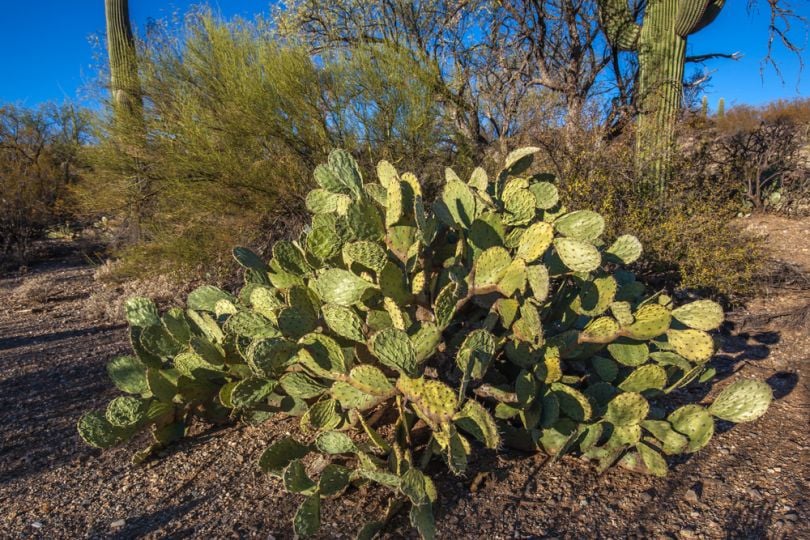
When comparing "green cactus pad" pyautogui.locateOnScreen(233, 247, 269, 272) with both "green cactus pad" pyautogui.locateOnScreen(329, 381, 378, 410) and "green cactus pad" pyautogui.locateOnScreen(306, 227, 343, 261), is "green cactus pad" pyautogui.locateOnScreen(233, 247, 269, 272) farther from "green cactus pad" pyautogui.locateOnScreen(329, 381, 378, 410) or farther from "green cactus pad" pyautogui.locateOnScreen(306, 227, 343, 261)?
"green cactus pad" pyautogui.locateOnScreen(329, 381, 378, 410)

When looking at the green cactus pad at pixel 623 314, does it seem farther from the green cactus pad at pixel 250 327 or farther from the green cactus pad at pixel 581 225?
the green cactus pad at pixel 250 327

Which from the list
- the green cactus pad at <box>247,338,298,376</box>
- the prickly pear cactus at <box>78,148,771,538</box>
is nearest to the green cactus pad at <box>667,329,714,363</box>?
the prickly pear cactus at <box>78,148,771,538</box>

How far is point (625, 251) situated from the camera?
284cm

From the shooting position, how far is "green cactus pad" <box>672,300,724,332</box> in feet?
8.42

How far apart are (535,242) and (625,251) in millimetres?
782

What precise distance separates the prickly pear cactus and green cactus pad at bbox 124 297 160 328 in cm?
18

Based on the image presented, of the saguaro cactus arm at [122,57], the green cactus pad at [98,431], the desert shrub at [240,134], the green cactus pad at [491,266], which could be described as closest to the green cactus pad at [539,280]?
the green cactus pad at [491,266]

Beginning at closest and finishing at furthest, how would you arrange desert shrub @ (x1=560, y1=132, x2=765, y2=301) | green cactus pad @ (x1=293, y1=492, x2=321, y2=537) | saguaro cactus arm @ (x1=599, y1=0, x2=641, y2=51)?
green cactus pad @ (x1=293, y1=492, x2=321, y2=537), desert shrub @ (x1=560, y1=132, x2=765, y2=301), saguaro cactus arm @ (x1=599, y1=0, x2=641, y2=51)

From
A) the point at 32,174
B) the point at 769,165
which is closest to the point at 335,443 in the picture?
the point at 769,165

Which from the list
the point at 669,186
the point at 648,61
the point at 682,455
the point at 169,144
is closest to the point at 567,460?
the point at 682,455

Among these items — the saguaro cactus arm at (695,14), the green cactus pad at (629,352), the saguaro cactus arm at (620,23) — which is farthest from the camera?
the saguaro cactus arm at (620,23)

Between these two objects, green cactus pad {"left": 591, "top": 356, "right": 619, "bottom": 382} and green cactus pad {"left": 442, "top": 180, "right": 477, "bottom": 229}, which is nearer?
green cactus pad {"left": 442, "top": 180, "right": 477, "bottom": 229}

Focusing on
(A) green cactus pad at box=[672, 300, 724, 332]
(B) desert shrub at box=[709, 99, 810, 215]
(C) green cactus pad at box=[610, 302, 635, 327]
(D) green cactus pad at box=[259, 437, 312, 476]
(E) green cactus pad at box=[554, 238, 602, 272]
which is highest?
Result: (B) desert shrub at box=[709, 99, 810, 215]

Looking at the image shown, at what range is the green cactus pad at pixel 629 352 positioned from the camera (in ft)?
8.75
